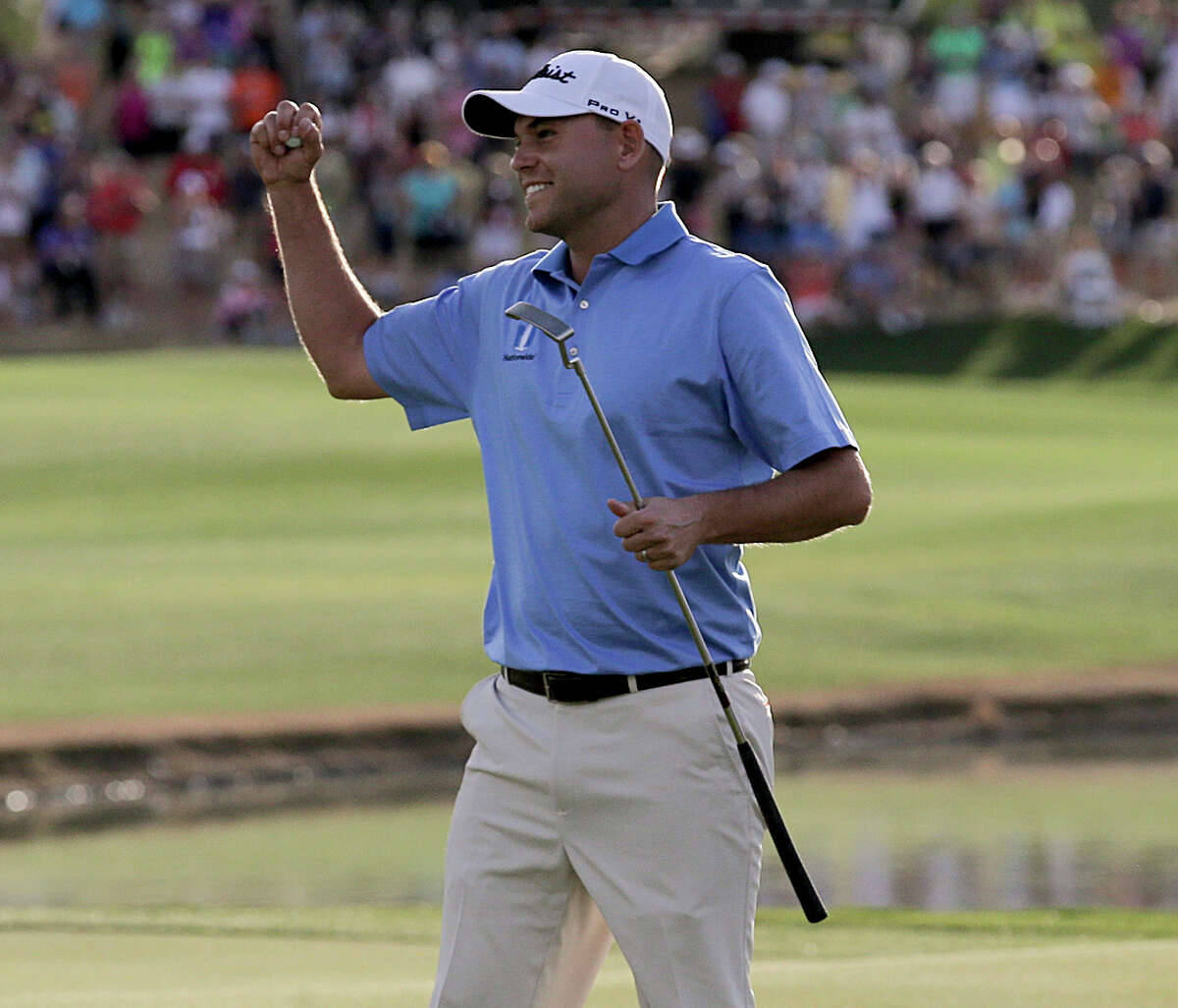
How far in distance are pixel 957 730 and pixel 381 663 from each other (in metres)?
3.47

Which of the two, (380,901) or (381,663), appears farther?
(381,663)

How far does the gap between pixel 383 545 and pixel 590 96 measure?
15994 millimetres

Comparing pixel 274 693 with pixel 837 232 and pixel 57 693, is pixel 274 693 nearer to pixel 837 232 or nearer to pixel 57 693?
pixel 57 693

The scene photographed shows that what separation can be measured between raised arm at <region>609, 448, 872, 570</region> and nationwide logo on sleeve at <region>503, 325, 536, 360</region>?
15.0 inches

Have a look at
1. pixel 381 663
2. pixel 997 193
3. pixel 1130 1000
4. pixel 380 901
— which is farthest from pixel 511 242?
pixel 1130 1000

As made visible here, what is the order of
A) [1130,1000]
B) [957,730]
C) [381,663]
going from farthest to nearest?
[381,663] < [957,730] < [1130,1000]

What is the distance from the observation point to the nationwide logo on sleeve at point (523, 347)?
451 cm

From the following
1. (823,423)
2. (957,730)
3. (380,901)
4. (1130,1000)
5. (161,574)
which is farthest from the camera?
(161,574)

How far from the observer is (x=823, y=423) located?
4.31m

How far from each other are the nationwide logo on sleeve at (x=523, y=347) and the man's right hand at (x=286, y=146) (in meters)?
0.62

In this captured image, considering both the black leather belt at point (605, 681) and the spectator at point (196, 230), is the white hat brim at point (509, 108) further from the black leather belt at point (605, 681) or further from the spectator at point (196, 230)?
the spectator at point (196, 230)

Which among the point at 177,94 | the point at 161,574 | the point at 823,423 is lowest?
the point at 161,574

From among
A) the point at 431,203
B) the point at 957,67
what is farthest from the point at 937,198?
the point at 431,203

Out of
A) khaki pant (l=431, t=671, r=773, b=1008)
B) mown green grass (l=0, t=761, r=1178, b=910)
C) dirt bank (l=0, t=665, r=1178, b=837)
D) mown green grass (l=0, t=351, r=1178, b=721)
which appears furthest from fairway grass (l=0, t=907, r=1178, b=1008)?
mown green grass (l=0, t=351, r=1178, b=721)
